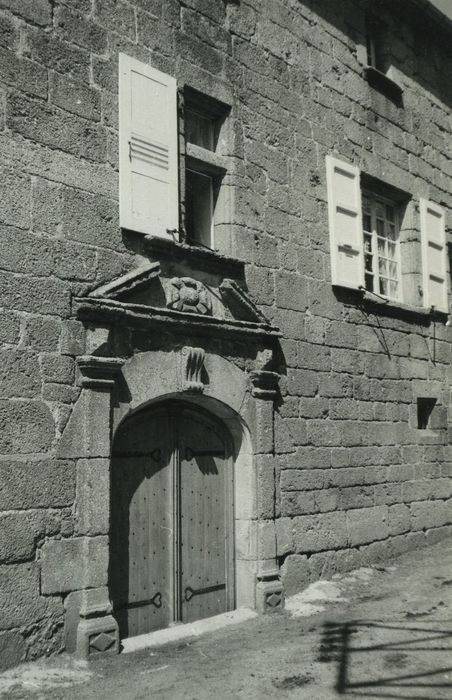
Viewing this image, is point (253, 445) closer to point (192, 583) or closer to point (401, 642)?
point (192, 583)

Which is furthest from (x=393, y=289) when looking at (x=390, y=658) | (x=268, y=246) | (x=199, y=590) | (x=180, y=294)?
(x=390, y=658)

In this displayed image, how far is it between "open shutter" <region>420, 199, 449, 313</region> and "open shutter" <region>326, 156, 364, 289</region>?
1.18 meters

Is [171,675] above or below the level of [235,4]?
below

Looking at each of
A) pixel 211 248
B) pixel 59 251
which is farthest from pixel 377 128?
pixel 59 251

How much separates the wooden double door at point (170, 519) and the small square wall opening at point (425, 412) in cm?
298

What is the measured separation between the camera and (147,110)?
17.6 ft

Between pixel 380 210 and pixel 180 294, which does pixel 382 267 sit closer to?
pixel 380 210

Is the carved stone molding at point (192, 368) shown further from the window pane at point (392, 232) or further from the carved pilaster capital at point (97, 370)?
the window pane at point (392, 232)

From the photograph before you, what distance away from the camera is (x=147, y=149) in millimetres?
5324

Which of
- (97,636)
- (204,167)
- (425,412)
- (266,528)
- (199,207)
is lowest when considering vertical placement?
(97,636)

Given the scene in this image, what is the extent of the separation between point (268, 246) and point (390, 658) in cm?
350

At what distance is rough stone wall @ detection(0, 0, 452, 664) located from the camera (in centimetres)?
451

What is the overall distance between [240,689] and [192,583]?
145cm

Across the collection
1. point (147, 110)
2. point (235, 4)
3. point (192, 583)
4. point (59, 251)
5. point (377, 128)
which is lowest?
point (192, 583)
